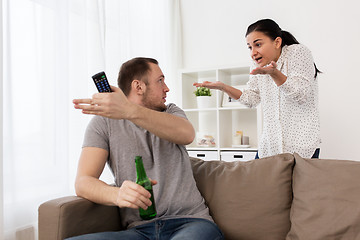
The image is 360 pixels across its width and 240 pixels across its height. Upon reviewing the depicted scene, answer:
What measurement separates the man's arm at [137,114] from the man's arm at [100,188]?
234 mm

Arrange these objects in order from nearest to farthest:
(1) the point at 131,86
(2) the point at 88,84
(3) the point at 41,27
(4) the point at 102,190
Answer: (4) the point at 102,190 → (1) the point at 131,86 → (3) the point at 41,27 → (2) the point at 88,84

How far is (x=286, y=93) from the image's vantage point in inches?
69.7

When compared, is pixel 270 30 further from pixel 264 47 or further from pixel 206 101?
pixel 206 101

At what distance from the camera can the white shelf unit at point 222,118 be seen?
3.14 meters

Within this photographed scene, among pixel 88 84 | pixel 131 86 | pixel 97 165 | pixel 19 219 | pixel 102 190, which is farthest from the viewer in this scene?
pixel 88 84

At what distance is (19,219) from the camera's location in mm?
1891

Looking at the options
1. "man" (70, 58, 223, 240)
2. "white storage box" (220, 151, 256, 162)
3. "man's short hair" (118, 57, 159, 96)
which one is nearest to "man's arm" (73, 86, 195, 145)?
"man" (70, 58, 223, 240)

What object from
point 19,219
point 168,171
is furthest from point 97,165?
point 19,219

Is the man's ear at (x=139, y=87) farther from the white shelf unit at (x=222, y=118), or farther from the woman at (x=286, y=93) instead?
the white shelf unit at (x=222, y=118)

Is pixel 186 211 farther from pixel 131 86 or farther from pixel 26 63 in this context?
pixel 26 63

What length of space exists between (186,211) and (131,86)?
25.4 inches

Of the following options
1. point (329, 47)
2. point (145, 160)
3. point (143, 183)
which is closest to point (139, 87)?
point (145, 160)

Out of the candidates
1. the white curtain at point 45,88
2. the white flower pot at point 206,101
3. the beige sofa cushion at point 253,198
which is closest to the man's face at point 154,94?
the beige sofa cushion at point 253,198

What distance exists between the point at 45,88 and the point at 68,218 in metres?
1.05
